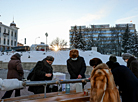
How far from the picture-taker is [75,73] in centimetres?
390

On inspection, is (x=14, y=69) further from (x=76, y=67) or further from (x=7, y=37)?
(x=7, y=37)

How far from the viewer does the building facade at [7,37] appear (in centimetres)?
4447

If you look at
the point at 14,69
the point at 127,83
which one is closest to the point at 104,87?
the point at 127,83

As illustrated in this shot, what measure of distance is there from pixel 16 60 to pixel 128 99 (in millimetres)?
3285

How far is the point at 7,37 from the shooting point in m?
47.3

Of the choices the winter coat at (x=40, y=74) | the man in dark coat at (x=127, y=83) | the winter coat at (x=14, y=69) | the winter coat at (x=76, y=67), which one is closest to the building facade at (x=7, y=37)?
the winter coat at (x=14, y=69)

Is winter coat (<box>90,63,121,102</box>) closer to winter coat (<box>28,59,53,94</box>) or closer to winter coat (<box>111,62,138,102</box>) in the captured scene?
winter coat (<box>111,62,138,102</box>)

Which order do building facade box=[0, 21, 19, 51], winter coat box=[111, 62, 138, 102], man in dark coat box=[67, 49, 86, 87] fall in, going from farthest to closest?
1. building facade box=[0, 21, 19, 51]
2. man in dark coat box=[67, 49, 86, 87]
3. winter coat box=[111, 62, 138, 102]

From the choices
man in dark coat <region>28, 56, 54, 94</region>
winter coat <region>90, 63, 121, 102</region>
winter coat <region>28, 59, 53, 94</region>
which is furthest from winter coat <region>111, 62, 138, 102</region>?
winter coat <region>28, 59, 53, 94</region>

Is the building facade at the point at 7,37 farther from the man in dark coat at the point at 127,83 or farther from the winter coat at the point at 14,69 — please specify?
the man in dark coat at the point at 127,83

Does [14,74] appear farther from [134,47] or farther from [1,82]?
[134,47]

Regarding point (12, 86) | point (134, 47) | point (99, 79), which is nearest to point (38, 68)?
point (12, 86)

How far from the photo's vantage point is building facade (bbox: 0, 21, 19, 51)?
44466 millimetres

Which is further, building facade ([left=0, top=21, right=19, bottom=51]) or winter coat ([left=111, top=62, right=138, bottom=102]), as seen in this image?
building facade ([left=0, top=21, right=19, bottom=51])
